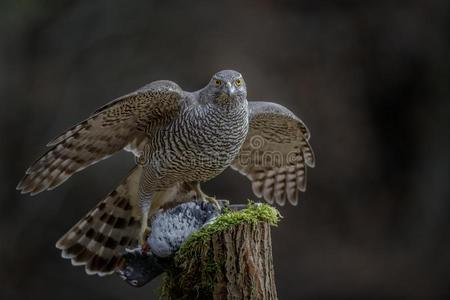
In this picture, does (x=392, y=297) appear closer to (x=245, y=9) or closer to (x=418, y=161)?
(x=418, y=161)

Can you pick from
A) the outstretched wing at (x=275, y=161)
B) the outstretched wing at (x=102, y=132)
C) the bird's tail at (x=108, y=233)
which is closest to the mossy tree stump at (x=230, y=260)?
the outstretched wing at (x=102, y=132)

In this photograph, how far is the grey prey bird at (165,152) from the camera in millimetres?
5809

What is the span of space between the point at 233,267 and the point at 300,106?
19.0ft

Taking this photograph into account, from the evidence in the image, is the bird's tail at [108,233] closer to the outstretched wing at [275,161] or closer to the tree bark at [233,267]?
the outstretched wing at [275,161]

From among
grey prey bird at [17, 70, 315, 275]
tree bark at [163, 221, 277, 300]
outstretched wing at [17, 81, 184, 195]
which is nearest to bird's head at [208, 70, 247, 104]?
grey prey bird at [17, 70, 315, 275]

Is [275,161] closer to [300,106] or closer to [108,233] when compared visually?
[108,233]

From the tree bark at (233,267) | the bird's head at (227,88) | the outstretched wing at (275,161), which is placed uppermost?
the bird's head at (227,88)

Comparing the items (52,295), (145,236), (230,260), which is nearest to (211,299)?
(230,260)

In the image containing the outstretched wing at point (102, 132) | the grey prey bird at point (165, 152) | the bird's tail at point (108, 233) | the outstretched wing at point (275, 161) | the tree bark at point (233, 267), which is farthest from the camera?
the outstretched wing at point (275, 161)

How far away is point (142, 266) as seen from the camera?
17.5ft

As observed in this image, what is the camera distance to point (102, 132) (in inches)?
235

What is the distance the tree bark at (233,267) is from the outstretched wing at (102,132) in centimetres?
137

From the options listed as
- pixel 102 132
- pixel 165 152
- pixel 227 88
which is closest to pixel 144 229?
pixel 165 152

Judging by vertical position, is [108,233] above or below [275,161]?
below
